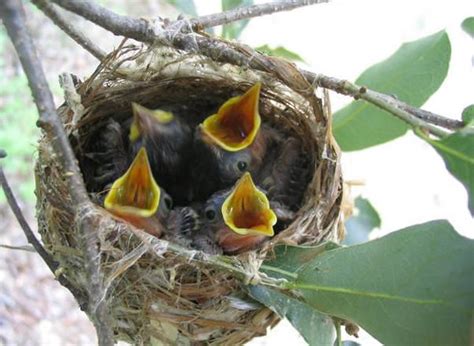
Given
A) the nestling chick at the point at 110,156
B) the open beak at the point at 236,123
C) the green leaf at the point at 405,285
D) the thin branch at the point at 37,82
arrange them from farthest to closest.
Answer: the nestling chick at the point at 110,156 < the open beak at the point at 236,123 < the green leaf at the point at 405,285 < the thin branch at the point at 37,82

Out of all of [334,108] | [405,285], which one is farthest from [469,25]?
[334,108]

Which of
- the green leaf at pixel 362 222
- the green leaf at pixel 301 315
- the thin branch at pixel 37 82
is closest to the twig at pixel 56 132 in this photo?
the thin branch at pixel 37 82

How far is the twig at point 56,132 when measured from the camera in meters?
0.59

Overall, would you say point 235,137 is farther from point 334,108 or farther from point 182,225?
point 334,108

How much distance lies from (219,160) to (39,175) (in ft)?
1.38

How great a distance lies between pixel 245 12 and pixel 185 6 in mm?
224

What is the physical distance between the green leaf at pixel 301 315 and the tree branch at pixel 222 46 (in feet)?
0.97

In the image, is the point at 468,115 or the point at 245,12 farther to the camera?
the point at 245,12

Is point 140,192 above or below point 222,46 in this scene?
below

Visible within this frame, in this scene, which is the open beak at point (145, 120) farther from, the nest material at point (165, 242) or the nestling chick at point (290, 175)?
the nestling chick at point (290, 175)

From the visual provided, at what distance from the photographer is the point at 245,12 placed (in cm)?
102

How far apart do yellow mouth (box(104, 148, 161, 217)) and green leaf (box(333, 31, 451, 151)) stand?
0.36 metres

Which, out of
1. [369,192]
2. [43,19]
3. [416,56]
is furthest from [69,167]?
[43,19]

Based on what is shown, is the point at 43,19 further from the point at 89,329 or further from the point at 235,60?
the point at 235,60
